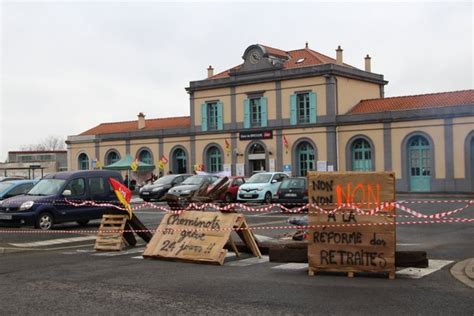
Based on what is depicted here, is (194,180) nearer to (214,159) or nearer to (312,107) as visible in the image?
(312,107)

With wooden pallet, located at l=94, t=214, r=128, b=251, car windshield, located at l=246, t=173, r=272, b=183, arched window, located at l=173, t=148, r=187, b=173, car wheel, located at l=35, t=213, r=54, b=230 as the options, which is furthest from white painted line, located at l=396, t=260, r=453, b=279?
arched window, located at l=173, t=148, r=187, b=173

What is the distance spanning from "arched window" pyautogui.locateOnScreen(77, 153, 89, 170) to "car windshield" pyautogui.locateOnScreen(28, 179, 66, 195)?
38.5 metres

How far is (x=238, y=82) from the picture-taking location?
153 ft

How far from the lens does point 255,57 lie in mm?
45812

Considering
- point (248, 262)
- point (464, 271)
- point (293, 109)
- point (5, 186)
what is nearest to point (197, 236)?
point (248, 262)

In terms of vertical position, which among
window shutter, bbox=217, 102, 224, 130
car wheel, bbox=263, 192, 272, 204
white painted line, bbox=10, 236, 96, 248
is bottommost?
white painted line, bbox=10, 236, 96, 248

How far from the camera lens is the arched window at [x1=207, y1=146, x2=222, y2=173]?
47.9m

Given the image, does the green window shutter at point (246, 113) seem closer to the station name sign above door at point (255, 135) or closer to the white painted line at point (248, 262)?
the station name sign above door at point (255, 135)

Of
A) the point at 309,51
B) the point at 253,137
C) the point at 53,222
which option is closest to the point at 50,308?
the point at 53,222

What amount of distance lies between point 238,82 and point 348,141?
10.1 meters

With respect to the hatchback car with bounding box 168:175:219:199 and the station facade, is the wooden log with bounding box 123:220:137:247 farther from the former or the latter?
the station facade

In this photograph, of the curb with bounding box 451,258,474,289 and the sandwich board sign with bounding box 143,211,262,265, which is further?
the sandwich board sign with bounding box 143,211,262,265

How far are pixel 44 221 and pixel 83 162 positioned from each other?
4049 centimetres

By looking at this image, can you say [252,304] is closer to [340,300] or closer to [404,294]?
[340,300]
